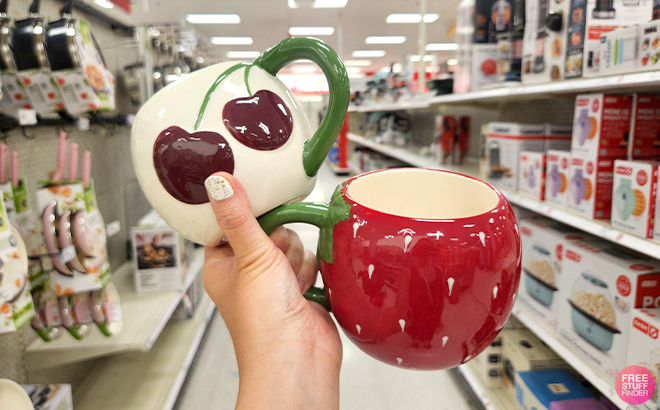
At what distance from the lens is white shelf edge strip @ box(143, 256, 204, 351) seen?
1.57 meters

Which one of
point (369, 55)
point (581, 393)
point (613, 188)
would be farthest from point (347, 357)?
point (369, 55)

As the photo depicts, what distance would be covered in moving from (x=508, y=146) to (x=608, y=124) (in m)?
0.54

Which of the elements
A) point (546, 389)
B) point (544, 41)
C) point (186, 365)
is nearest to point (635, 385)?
point (546, 389)

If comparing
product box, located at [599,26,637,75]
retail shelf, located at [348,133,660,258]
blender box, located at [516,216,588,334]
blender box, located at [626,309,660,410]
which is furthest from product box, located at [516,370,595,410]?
product box, located at [599,26,637,75]

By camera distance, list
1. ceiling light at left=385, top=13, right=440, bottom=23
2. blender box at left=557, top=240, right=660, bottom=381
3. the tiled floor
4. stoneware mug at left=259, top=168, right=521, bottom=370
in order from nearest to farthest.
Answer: stoneware mug at left=259, top=168, right=521, bottom=370, blender box at left=557, top=240, right=660, bottom=381, the tiled floor, ceiling light at left=385, top=13, right=440, bottom=23

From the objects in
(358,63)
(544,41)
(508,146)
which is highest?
(358,63)

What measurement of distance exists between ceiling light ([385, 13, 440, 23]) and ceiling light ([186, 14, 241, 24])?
3.02m

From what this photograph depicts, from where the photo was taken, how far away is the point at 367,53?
1303cm

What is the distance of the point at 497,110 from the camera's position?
2.74 meters

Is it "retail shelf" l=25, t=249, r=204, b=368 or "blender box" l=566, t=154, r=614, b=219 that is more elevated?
"blender box" l=566, t=154, r=614, b=219

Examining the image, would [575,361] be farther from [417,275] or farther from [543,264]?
[417,275]

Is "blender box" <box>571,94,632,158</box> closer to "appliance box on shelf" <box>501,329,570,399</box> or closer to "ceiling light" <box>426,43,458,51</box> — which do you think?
"appliance box on shelf" <box>501,329,570,399</box>

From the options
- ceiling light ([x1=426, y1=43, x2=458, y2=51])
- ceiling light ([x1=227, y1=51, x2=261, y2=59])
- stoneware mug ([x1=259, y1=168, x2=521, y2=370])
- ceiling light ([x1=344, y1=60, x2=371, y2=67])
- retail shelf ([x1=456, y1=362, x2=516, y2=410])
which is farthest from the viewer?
ceiling light ([x1=344, y1=60, x2=371, y2=67])

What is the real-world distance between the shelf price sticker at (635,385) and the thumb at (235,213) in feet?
3.61
